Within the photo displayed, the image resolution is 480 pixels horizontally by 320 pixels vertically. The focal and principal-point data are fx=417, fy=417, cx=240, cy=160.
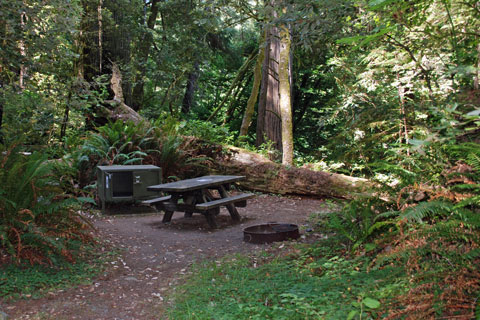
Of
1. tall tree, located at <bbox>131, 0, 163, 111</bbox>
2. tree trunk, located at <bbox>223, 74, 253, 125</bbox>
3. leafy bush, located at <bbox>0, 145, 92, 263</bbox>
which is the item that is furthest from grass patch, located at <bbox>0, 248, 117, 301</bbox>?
tree trunk, located at <bbox>223, 74, 253, 125</bbox>

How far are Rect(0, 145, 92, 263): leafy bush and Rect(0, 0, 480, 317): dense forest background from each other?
0.02m

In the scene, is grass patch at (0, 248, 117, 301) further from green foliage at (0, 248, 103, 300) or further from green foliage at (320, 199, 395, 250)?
green foliage at (320, 199, 395, 250)

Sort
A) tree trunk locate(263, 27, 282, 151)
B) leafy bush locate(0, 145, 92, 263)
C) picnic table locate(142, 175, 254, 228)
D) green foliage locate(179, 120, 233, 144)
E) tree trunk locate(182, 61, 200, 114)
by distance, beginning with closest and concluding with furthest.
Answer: leafy bush locate(0, 145, 92, 263) < picnic table locate(142, 175, 254, 228) < green foliage locate(179, 120, 233, 144) < tree trunk locate(263, 27, 282, 151) < tree trunk locate(182, 61, 200, 114)

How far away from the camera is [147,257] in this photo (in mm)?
5758

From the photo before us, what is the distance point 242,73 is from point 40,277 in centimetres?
1236

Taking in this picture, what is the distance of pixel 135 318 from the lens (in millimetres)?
3840

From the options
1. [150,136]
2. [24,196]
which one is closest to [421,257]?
[24,196]

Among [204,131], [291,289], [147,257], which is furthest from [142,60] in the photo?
[291,289]

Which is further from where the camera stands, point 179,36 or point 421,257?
point 179,36

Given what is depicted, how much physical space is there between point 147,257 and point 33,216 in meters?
1.61

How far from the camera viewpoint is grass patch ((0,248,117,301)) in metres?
4.25

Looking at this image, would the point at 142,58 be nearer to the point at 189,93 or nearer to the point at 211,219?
the point at 189,93

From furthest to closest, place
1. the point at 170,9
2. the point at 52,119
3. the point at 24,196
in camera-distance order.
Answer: the point at 170,9 < the point at 52,119 < the point at 24,196

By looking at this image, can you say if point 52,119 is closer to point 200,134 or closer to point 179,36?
point 200,134
